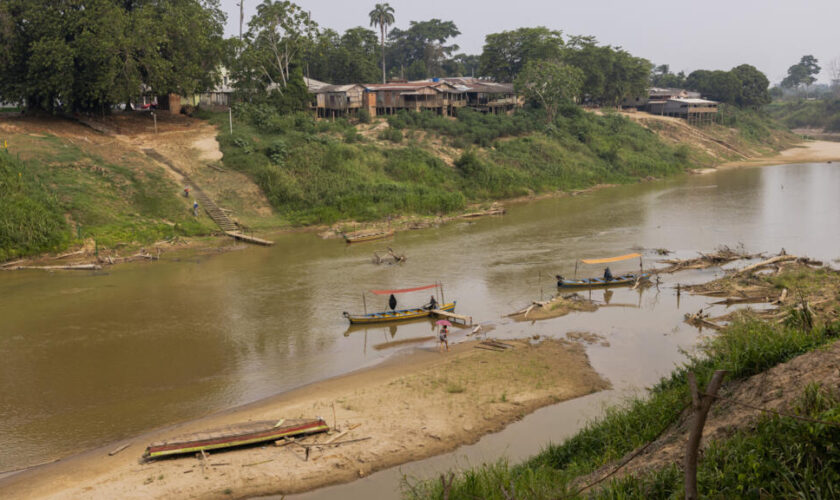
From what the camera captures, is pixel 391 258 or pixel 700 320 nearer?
pixel 700 320

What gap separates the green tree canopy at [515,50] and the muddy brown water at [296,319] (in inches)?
1523

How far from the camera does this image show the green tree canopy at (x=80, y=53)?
144 feet

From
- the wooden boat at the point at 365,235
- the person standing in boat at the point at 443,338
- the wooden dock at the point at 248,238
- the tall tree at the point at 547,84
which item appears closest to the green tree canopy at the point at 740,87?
the tall tree at the point at 547,84

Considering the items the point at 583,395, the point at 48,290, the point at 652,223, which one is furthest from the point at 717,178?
the point at 48,290

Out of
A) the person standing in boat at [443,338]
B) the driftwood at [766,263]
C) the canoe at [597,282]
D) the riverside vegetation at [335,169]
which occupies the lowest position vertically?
the person standing in boat at [443,338]

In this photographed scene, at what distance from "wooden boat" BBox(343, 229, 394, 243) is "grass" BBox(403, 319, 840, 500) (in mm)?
27373

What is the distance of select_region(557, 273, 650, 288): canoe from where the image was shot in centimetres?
3009

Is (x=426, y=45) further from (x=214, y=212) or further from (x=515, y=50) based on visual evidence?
(x=214, y=212)

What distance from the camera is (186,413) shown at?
61.1 ft

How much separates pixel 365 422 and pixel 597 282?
→ 55.3 feet

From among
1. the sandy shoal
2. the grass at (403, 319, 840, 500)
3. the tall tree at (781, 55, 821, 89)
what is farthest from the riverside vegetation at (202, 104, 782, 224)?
the tall tree at (781, 55, 821, 89)

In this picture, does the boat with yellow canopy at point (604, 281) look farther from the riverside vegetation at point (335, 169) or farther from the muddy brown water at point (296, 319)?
the riverside vegetation at point (335, 169)

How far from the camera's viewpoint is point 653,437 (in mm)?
12289

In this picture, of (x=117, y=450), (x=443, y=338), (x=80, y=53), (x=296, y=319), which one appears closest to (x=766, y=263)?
(x=443, y=338)
